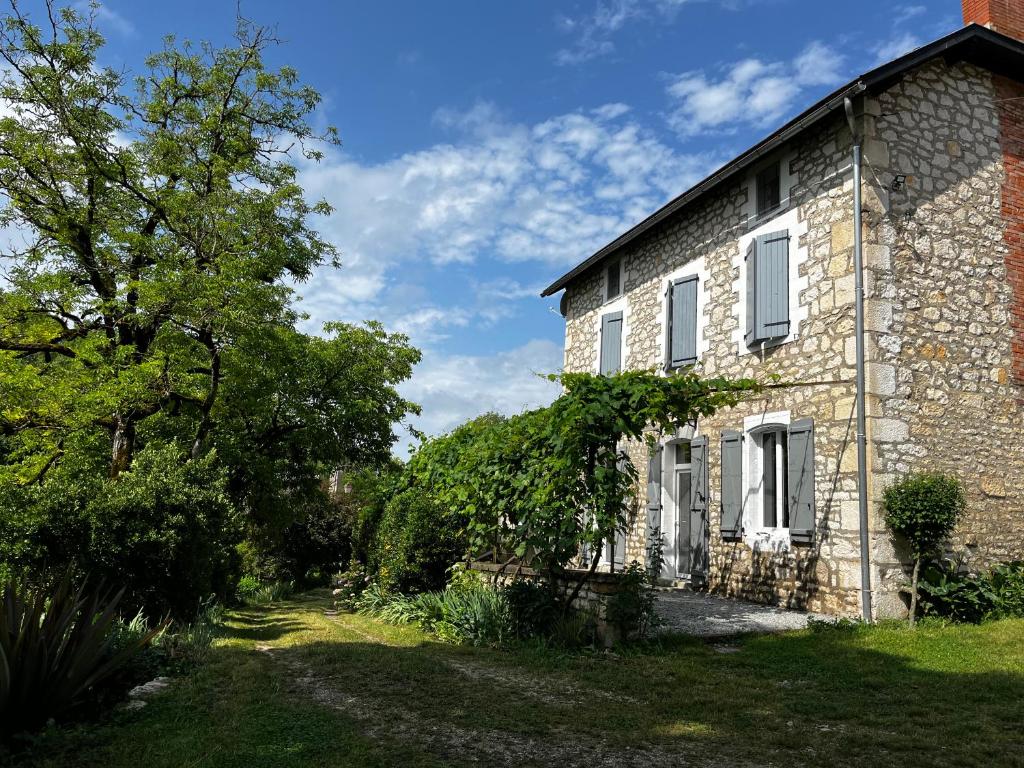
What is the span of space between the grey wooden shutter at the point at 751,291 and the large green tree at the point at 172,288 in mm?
6982

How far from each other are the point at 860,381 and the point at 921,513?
5.06 feet

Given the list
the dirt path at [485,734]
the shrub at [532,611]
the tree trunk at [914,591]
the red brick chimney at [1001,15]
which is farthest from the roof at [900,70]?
the dirt path at [485,734]

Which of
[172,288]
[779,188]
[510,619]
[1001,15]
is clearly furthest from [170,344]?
[1001,15]

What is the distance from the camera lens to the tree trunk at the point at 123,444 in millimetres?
9555

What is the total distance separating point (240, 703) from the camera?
4.66m

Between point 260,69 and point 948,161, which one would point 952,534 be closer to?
point 948,161

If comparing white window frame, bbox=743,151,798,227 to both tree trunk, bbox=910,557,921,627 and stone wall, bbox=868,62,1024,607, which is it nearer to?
stone wall, bbox=868,62,1024,607

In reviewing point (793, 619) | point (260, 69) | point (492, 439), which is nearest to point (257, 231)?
point (260, 69)

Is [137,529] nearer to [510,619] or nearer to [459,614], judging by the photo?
[459,614]

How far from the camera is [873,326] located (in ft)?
26.7

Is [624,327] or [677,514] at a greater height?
[624,327]

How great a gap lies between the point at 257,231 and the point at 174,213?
1.32 metres

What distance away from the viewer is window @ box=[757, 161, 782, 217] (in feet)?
31.9

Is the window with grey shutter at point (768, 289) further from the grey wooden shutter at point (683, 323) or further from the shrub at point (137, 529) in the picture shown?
the shrub at point (137, 529)
